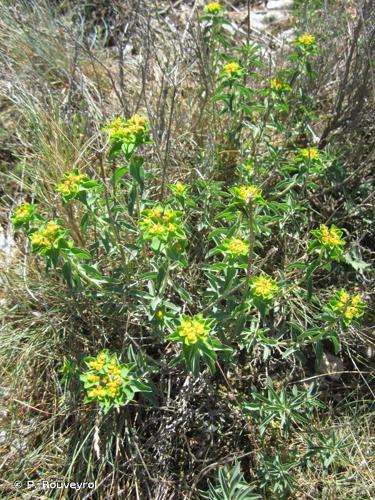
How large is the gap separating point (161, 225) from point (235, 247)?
33 cm

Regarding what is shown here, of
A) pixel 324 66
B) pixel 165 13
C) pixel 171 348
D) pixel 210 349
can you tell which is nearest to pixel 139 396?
pixel 171 348

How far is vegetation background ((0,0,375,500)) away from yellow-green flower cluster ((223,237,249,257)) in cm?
1

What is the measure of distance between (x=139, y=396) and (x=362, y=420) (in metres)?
1.19

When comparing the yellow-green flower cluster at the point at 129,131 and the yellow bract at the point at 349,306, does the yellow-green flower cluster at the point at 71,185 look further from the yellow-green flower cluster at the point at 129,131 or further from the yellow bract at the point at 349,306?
the yellow bract at the point at 349,306

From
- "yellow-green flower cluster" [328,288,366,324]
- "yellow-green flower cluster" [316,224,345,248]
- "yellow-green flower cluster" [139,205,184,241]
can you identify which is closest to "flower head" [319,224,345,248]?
"yellow-green flower cluster" [316,224,345,248]

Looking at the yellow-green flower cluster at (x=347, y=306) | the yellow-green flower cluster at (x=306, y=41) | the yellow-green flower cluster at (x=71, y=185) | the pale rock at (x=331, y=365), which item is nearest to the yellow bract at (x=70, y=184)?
the yellow-green flower cluster at (x=71, y=185)

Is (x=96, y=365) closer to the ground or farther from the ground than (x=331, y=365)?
farther from the ground

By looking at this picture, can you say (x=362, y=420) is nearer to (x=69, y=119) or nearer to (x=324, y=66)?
(x=324, y=66)

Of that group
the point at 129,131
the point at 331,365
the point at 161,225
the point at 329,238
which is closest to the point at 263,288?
the point at 329,238

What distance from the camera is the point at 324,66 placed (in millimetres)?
3316

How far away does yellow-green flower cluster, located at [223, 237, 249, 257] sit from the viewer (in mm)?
2041

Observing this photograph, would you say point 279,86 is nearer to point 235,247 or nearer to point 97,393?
point 235,247

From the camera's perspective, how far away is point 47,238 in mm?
1928

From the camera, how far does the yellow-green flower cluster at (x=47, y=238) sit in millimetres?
1915
